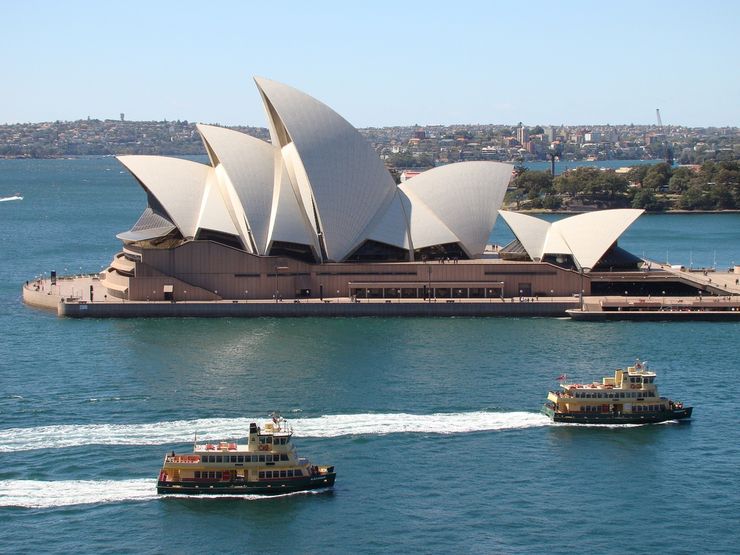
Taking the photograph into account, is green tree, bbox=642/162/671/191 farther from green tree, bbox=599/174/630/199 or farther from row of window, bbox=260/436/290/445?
row of window, bbox=260/436/290/445

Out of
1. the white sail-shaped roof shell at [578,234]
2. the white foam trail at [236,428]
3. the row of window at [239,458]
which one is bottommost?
the row of window at [239,458]

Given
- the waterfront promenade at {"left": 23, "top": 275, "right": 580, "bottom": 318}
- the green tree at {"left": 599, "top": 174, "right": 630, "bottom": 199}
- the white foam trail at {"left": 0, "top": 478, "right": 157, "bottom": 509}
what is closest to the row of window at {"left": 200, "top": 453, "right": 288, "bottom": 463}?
the white foam trail at {"left": 0, "top": 478, "right": 157, "bottom": 509}

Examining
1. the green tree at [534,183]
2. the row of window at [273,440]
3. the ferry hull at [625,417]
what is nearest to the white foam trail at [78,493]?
the row of window at [273,440]

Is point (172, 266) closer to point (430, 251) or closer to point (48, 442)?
point (430, 251)

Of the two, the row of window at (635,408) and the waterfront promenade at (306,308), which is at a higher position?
the waterfront promenade at (306,308)

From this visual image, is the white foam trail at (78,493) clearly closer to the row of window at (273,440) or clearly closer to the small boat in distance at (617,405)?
the row of window at (273,440)

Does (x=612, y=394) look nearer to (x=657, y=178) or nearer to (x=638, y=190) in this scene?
(x=638, y=190)

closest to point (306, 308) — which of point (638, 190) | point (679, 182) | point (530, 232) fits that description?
point (530, 232)

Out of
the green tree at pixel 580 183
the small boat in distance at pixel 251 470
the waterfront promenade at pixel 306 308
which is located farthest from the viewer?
the green tree at pixel 580 183
